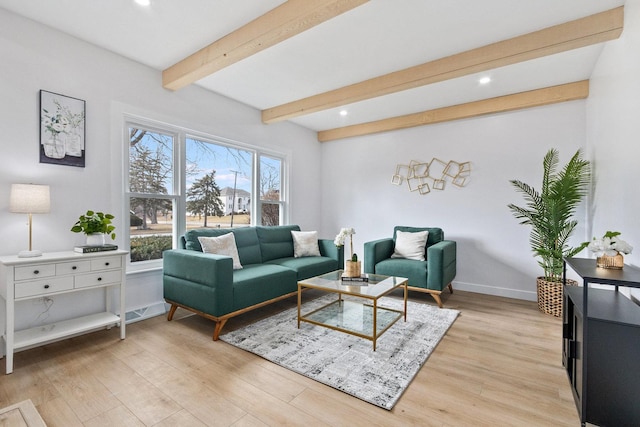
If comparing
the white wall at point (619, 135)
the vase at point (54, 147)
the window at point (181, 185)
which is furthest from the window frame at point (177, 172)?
the white wall at point (619, 135)

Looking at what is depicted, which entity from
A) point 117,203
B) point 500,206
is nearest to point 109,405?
point 117,203

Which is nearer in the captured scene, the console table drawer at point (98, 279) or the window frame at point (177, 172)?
the console table drawer at point (98, 279)

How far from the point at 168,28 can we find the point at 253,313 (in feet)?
9.05

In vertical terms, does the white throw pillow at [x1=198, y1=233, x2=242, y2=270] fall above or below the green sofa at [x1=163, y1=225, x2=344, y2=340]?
above

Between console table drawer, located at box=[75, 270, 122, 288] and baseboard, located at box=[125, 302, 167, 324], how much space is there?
1.92 ft

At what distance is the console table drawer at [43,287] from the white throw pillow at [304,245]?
2.40 meters

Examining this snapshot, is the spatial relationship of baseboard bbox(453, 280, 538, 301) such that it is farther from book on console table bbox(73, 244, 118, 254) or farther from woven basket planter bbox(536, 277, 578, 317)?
book on console table bbox(73, 244, 118, 254)

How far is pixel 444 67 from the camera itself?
2.83m

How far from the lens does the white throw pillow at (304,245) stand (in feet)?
13.3

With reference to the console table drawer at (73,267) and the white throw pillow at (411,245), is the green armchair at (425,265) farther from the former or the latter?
the console table drawer at (73,267)

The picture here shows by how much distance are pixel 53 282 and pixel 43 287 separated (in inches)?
2.4

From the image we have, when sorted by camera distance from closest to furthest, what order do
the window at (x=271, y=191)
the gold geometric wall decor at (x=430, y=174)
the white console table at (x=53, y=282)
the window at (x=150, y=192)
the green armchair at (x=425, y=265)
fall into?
the white console table at (x=53, y=282), the window at (x=150, y=192), the green armchair at (x=425, y=265), the gold geometric wall decor at (x=430, y=174), the window at (x=271, y=191)

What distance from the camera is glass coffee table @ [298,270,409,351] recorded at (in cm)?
243

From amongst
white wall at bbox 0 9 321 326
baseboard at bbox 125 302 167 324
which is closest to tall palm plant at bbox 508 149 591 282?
white wall at bbox 0 9 321 326
